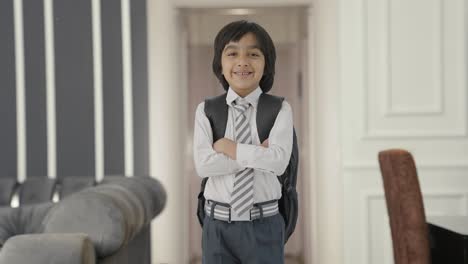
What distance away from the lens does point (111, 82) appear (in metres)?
4.32

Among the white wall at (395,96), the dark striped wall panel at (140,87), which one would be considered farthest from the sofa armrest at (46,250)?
the dark striped wall panel at (140,87)

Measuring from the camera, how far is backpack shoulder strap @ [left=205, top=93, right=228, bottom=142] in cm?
141

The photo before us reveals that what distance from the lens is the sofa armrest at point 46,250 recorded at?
6.00 ft

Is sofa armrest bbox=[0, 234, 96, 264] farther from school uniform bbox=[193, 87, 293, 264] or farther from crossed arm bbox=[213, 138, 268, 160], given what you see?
crossed arm bbox=[213, 138, 268, 160]

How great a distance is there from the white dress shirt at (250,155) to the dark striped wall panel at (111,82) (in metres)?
2.93

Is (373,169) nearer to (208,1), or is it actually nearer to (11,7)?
(208,1)

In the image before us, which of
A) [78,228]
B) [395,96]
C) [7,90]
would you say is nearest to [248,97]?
[78,228]

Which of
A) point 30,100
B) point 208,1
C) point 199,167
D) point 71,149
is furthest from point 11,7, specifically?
A: point 199,167

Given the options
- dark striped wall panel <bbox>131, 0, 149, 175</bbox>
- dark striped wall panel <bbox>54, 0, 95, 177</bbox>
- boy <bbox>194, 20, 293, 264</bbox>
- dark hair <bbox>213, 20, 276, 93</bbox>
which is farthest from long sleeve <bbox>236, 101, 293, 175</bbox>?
dark striped wall panel <bbox>54, 0, 95, 177</bbox>

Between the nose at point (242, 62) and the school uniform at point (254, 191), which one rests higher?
the nose at point (242, 62)

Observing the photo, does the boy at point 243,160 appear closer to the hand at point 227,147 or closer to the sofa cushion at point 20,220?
the hand at point 227,147

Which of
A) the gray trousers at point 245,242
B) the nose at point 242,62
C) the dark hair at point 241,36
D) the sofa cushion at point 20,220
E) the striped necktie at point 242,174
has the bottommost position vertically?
the sofa cushion at point 20,220

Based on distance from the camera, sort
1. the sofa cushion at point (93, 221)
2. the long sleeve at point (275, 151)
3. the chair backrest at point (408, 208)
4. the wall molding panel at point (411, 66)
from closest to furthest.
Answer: the long sleeve at point (275, 151) < the chair backrest at point (408, 208) < the sofa cushion at point (93, 221) < the wall molding panel at point (411, 66)

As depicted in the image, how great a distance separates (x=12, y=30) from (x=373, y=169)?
2.27 m
